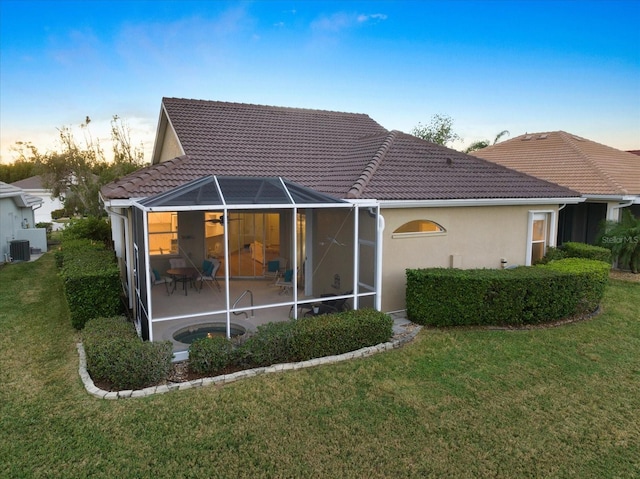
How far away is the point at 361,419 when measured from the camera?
646cm

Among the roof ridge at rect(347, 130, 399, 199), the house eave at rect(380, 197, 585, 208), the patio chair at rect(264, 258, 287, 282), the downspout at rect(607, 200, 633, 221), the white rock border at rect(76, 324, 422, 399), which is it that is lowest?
the white rock border at rect(76, 324, 422, 399)

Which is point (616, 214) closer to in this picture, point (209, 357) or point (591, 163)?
point (591, 163)

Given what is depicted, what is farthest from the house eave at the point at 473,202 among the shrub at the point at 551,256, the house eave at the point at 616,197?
the house eave at the point at 616,197

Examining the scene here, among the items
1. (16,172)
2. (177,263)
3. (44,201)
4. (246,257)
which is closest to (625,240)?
(246,257)

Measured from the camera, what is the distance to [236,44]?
20.1 meters

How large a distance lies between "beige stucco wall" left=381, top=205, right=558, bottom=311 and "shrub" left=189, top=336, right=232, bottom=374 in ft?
16.5

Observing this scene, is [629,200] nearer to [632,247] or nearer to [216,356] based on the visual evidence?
[632,247]

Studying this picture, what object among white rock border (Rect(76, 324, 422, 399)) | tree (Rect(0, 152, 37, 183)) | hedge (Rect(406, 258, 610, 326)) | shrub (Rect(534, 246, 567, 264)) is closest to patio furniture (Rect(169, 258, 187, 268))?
white rock border (Rect(76, 324, 422, 399))

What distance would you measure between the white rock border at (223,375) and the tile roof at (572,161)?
1458 centimetres

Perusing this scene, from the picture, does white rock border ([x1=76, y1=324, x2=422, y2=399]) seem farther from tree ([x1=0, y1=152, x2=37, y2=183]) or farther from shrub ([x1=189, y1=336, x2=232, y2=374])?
tree ([x1=0, y1=152, x2=37, y2=183])

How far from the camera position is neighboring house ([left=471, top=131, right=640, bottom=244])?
18.5 m

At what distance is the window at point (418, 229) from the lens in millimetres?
11702

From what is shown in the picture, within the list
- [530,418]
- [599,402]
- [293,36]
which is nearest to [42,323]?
[530,418]

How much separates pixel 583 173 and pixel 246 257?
1615 centimetres
